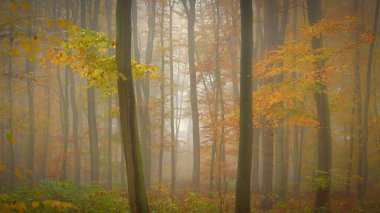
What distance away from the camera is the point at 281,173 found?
14.4m

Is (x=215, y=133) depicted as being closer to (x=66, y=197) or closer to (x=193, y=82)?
(x=193, y=82)

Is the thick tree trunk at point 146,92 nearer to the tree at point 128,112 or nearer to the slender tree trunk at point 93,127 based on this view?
the slender tree trunk at point 93,127

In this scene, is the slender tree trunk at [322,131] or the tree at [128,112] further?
the slender tree trunk at [322,131]

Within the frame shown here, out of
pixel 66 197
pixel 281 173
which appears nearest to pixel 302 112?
pixel 281 173

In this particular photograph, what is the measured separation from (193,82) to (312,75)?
29.4ft

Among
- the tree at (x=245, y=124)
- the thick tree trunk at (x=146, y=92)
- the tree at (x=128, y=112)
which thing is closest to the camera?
the tree at (x=128, y=112)

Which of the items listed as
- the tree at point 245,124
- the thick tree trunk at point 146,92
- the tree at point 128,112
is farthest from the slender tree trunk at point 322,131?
the thick tree trunk at point 146,92

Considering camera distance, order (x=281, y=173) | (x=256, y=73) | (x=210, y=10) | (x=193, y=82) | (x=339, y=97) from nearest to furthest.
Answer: (x=256, y=73), (x=339, y=97), (x=281, y=173), (x=193, y=82), (x=210, y=10)

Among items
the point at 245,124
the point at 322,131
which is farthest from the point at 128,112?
the point at 322,131

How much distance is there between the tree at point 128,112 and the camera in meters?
6.95

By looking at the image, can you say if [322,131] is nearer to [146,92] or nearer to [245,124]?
[245,124]

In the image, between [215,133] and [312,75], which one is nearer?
[312,75]

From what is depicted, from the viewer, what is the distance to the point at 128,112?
7.00 m

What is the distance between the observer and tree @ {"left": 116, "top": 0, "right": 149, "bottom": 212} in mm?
6945
